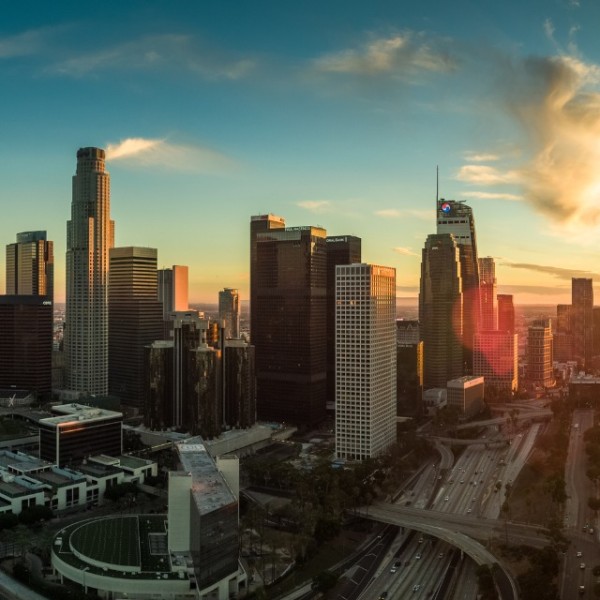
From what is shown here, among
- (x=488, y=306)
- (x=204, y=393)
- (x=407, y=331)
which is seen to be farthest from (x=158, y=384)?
(x=488, y=306)

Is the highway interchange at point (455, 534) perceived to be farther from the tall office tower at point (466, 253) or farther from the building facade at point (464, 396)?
the tall office tower at point (466, 253)

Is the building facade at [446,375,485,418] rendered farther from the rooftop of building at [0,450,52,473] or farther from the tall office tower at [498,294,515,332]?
the rooftop of building at [0,450,52,473]

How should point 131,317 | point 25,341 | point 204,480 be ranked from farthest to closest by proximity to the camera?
Answer: point 25,341
point 131,317
point 204,480

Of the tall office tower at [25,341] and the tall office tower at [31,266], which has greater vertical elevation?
the tall office tower at [31,266]

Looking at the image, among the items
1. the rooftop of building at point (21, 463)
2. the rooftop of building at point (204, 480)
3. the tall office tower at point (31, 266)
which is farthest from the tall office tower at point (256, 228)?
the tall office tower at point (31, 266)

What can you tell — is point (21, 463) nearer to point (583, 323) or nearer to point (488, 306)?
point (488, 306)

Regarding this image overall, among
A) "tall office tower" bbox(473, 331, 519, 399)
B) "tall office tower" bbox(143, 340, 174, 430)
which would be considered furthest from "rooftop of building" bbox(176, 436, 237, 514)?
"tall office tower" bbox(473, 331, 519, 399)

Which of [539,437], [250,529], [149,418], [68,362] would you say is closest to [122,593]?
[250,529]

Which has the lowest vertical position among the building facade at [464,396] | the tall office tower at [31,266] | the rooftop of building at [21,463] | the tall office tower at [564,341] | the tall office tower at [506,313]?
the rooftop of building at [21,463]
